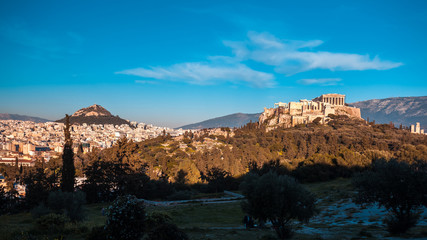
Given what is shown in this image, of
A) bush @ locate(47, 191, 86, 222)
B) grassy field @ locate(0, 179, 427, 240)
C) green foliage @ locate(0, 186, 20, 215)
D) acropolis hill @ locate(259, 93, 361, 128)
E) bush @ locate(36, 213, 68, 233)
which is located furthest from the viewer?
acropolis hill @ locate(259, 93, 361, 128)

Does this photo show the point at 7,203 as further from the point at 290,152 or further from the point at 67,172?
the point at 290,152

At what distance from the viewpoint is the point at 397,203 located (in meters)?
16.0

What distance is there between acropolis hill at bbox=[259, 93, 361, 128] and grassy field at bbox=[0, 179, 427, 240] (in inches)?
3905

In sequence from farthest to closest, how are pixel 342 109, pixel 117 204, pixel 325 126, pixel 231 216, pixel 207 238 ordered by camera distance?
pixel 342 109 < pixel 325 126 < pixel 231 216 < pixel 207 238 < pixel 117 204

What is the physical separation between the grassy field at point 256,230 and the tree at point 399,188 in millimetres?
776

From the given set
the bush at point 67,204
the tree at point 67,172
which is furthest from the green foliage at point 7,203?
the bush at point 67,204

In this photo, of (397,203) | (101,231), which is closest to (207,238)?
(101,231)

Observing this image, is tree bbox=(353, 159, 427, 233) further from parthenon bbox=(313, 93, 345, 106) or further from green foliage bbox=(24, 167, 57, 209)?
parthenon bbox=(313, 93, 345, 106)

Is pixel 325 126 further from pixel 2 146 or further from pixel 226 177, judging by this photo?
pixel 2 146

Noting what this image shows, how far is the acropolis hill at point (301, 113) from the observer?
135 m

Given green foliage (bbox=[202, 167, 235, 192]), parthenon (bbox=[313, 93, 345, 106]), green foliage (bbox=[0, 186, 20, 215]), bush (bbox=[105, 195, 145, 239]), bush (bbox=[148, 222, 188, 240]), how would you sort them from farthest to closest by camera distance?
parthenon (bbox=[313, 93, 345, 106]) → green foliage (bbox=[202, 167, 235, 192]) → green foliage (bbox=[0, 186, 20, 215]) → bush (bbox=[105, 195, 145, 239]) → bush (bbox=[148, 222, 188, 240])

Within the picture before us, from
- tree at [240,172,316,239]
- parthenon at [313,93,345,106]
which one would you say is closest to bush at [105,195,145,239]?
tree at [240,172,316,239]

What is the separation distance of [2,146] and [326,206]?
222m

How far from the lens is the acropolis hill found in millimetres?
134750
